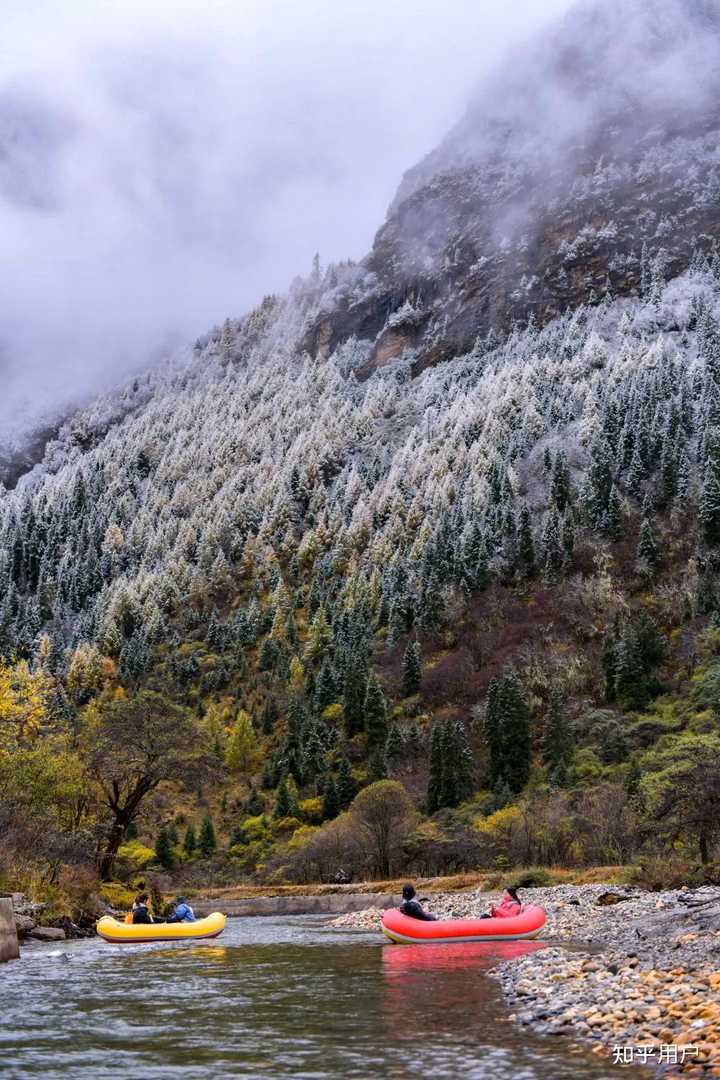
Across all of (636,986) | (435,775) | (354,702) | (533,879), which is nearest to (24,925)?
(636,986)

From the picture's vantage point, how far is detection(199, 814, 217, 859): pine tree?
84.7 metres

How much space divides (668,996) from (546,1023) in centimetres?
180

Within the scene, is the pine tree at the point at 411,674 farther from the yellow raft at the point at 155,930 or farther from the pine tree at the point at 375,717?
the yellow raft at the point at 155,930

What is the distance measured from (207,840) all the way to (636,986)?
7900 centimetres

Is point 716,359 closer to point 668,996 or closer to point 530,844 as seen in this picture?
point 530,844

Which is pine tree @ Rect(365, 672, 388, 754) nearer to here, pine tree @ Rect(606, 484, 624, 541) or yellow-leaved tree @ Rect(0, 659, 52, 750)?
pine tree @ Rect(606, 484, 624, 541)

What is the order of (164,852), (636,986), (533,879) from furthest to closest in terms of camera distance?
1. (164,852)
2. (533,879)
3. (636,986)

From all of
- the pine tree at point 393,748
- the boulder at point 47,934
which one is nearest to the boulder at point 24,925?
the boulder at point 47,934

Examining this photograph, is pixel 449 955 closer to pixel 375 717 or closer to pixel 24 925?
pixel 24 925

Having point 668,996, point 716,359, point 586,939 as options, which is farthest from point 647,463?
point 668,996

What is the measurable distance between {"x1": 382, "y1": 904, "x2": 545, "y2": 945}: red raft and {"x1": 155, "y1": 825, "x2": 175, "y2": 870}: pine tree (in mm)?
62267

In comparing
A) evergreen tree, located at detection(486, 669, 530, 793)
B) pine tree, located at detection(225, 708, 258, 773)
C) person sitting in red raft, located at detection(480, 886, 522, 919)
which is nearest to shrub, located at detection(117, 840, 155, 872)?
pine tree, located at detection(225, 708, 258, 773)

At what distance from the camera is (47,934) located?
101ft

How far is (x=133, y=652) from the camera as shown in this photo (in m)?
151
